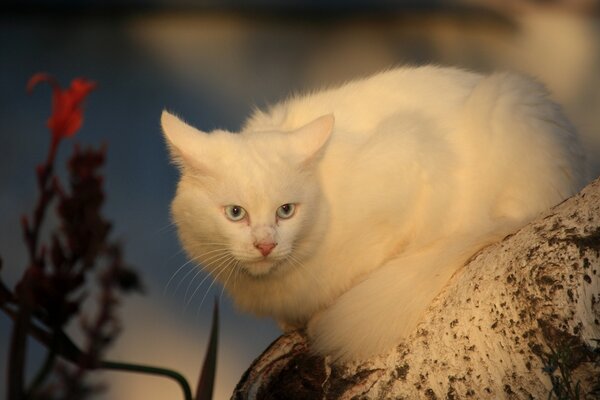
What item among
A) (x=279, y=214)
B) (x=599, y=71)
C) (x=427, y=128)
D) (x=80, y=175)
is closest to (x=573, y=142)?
(x=427, y=128)

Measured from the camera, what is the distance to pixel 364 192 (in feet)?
5.82

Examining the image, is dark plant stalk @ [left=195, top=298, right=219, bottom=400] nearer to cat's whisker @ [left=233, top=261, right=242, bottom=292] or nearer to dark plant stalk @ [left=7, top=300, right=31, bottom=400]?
dark plant stalk @ [left=7, top=300, right=31, bottom=400]

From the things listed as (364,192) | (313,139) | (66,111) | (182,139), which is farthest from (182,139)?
(66,111)

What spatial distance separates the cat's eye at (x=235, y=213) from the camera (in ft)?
5.36

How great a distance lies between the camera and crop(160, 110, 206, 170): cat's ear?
167 cm

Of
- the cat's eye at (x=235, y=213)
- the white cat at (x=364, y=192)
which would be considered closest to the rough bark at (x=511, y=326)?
the white cat at (x=364, y=192)

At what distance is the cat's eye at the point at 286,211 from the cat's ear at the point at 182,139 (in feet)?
0.63

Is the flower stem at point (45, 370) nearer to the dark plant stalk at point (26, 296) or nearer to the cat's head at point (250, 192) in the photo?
the dark plant stalk at point (26, 296)

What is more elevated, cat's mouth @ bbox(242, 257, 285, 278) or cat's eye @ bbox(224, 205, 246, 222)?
cat's eye @ bbox(224, 205, 246, 222)

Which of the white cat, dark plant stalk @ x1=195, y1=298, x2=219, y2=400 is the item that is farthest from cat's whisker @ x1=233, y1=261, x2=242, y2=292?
dark plant stalk @ x1=195, y1=298, x2=219, y2=400

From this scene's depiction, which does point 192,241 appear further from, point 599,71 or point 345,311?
point 599,71

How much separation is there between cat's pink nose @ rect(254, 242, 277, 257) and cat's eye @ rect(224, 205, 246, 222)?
0.25 feet

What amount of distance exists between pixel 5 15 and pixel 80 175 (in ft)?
7.60

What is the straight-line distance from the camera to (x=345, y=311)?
5.41ft
